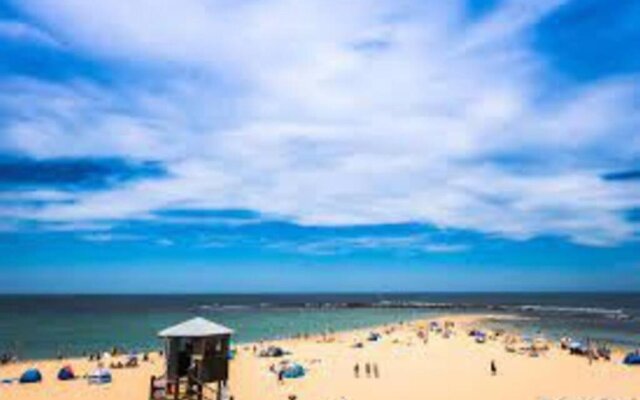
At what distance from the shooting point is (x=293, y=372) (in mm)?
38031

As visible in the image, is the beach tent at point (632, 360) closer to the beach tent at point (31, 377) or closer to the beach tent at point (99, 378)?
the beach tent at point (99, 378)

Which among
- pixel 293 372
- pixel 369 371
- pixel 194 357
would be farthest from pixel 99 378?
pixel 194 357

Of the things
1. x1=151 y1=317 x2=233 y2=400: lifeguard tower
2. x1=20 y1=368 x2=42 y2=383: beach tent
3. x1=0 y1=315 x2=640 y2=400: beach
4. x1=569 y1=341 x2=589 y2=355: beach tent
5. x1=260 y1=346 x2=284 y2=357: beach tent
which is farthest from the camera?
x1=569 y1=341 x2=589 y2=355: beach tent

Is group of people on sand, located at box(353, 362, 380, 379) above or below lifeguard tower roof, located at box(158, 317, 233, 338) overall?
below

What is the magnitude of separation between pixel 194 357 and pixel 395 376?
70.0ft

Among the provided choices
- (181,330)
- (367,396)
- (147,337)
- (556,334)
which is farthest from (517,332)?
(181,330)

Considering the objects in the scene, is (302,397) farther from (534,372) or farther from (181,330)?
(534,372)

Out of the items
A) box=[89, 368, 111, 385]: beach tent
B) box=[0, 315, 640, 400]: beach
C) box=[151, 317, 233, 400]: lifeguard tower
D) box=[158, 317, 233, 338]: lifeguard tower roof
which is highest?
box=[158, 317, 233, 338]: lifeguard tower roof

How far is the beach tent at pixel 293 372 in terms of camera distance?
37.8 meters

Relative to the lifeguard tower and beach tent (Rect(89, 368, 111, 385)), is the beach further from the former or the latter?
the lifeguard tower

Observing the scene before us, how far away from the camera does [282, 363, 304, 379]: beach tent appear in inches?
1490

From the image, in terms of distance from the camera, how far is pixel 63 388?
35750mm

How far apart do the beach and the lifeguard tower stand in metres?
12.0

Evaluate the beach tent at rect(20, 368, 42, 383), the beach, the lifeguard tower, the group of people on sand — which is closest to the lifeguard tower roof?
the lifeguard tower
